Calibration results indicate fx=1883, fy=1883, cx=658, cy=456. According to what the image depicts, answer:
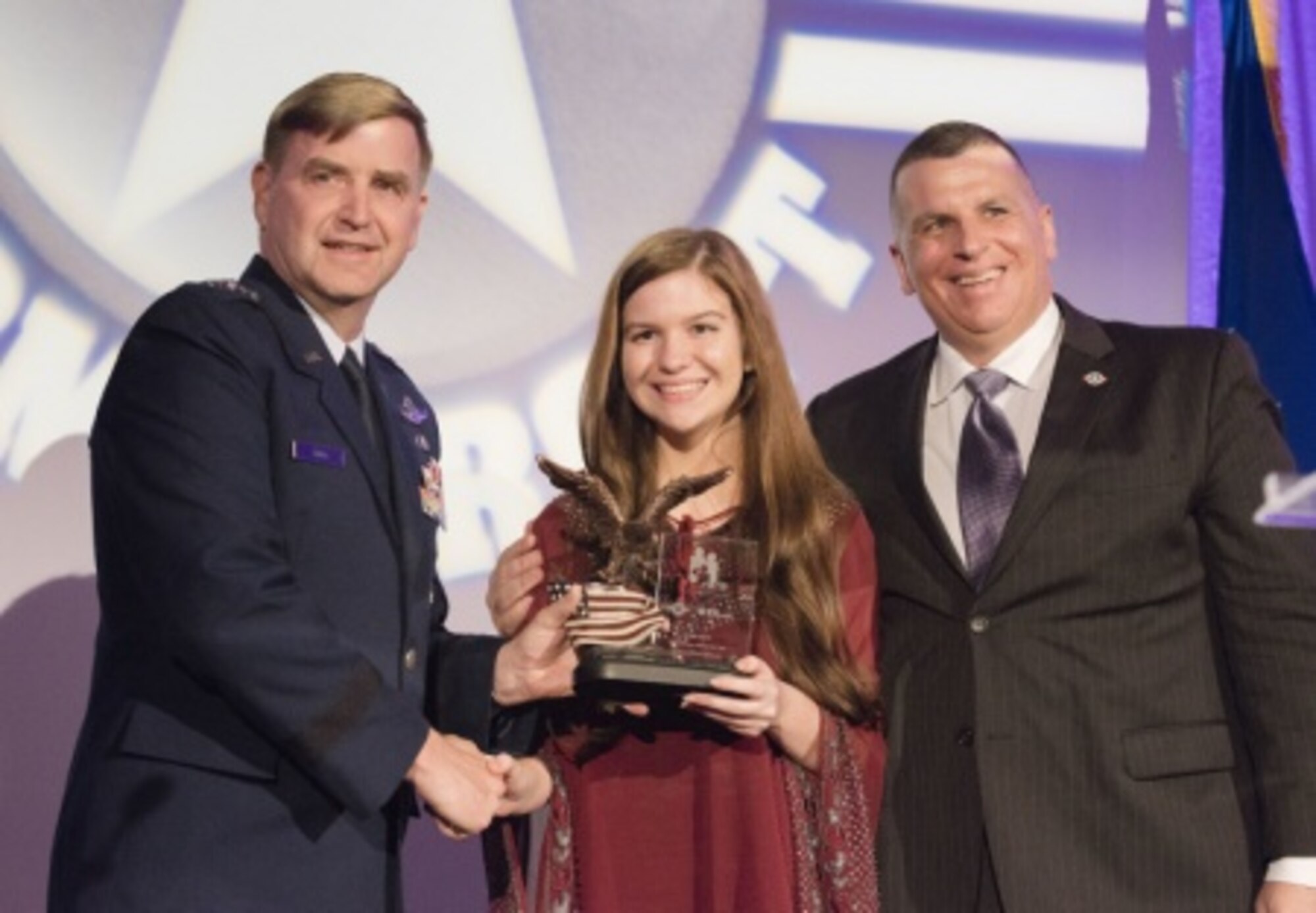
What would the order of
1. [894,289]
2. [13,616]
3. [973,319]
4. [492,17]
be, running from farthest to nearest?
[894,289], [492,17], [13,616], [973,319]

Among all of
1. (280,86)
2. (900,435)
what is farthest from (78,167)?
(900,435)

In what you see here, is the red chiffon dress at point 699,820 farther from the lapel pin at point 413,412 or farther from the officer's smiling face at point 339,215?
the officer's smiling face at point 339,215

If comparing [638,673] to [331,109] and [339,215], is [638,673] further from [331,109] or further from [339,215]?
[331,109]

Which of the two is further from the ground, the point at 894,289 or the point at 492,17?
the point at 492,17

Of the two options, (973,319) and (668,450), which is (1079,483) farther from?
(668,450)

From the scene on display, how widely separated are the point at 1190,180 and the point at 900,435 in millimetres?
1479

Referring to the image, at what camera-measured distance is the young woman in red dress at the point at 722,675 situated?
8.66 ft

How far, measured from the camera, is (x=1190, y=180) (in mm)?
4074

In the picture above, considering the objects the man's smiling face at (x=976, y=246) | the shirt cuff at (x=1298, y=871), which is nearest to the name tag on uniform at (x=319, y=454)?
the man's smiling face at (x=976, y=246)

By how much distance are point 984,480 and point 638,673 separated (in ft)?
2.20

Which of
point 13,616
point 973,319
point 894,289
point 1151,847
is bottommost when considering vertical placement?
point 1151,847

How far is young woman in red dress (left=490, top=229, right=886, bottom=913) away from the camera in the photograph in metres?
2.64

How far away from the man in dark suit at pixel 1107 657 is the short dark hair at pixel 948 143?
0.40 metres

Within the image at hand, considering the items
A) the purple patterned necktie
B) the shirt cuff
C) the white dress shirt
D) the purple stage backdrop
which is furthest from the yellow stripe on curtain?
the shirt cuff
